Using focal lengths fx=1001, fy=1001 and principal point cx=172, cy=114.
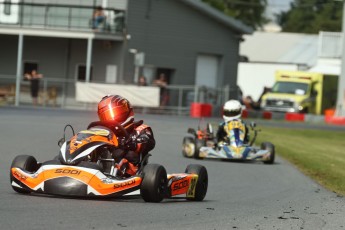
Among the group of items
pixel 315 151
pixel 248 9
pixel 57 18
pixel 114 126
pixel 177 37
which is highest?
pixel 248 9

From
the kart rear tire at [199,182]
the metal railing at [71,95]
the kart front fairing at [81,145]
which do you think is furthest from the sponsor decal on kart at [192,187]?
the metal railing at [71,95]

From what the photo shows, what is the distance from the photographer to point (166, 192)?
10375 millimetres

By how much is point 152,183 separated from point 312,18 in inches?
4716

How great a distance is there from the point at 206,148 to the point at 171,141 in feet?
15.4

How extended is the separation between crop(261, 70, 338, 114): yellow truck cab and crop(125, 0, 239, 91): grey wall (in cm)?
288

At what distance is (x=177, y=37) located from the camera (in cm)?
4700

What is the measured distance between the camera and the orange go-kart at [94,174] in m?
9.66

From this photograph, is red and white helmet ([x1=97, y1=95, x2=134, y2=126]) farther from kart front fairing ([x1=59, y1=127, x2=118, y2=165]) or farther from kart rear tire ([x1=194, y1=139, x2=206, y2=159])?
kart rear tire ([x1=194, y1=139, x2=206, y2=159])

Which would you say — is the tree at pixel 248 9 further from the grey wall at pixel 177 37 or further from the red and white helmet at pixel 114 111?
the red and white helmet at pixel 114 111

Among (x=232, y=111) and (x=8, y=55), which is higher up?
(x=8, y=55)

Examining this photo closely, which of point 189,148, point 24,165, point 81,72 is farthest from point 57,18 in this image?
point 24,165

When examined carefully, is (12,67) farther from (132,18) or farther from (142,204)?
(142,204)

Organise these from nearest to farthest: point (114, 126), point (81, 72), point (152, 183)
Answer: point (152, 183)
point (114, 126)
point (81, 72)

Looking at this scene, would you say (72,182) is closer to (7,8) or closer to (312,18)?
(7,8)
